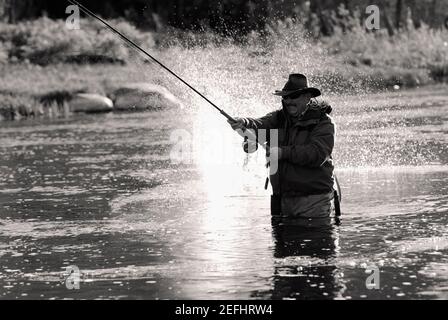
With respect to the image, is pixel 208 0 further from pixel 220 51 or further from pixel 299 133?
pixel 299 133

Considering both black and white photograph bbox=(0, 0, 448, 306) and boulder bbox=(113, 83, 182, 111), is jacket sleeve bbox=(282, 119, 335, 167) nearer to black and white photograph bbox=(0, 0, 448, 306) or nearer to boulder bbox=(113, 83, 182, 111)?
black and white photograph bbox=(0, 0, 448, 306)

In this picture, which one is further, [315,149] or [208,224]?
[208,224]

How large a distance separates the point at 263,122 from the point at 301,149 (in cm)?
56

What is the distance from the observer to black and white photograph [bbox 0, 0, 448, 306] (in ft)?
31.1

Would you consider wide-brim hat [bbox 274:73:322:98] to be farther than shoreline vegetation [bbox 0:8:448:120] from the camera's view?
No

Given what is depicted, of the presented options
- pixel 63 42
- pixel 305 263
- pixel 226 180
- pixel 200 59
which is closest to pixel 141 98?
pixel 200 59

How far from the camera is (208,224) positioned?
12.3 metres

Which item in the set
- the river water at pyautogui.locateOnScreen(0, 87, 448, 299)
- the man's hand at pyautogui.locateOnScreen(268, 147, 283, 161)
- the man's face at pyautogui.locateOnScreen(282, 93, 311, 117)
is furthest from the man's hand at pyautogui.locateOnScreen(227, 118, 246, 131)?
the river water at pyautogui.locateOnScreen(0, 87, 448, 299)

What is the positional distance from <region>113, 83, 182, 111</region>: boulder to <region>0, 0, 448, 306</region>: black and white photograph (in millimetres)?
74

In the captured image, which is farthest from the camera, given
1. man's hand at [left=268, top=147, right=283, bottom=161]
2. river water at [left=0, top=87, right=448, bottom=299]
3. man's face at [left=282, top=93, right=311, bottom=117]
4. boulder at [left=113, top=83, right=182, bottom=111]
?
boulder at [left=113, top=83, right=182, bottom=111]

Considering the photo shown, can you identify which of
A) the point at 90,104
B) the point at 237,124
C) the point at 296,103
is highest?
the point at 90,104

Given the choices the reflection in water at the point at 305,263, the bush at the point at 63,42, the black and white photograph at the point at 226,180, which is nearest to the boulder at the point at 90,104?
the black and white photograph at the point at 226,180

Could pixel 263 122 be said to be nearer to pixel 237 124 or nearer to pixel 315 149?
pixel 237 124

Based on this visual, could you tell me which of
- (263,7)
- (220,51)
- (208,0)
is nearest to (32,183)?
(220,51)
